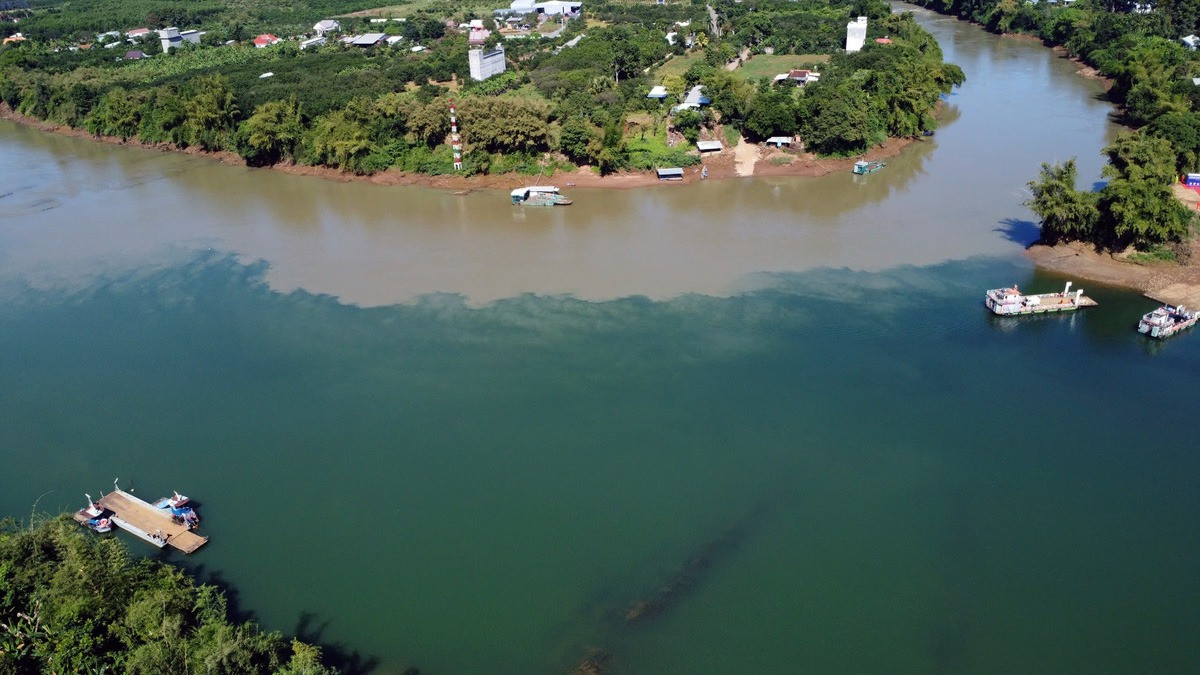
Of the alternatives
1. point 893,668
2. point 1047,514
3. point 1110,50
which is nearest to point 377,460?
point 893,668

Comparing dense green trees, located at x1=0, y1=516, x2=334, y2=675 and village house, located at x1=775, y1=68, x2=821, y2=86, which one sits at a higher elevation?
village house, located at x1=775, y1=68, x2=821, y2=86

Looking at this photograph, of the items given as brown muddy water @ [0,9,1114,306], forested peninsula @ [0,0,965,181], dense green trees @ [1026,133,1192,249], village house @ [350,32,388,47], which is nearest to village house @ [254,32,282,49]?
forested peninsula @ [0,0,965,181]

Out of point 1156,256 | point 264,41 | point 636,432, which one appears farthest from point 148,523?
point 264,41

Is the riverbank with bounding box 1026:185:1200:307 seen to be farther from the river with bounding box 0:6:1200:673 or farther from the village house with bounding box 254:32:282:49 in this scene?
the village house with bounding box 254:32:282:49

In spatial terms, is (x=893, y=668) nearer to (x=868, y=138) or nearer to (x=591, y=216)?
(x=591, y=216)

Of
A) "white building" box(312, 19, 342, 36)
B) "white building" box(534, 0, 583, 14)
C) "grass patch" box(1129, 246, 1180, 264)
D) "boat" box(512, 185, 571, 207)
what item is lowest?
"grass patch" box(1129, 246, 1180, 264)

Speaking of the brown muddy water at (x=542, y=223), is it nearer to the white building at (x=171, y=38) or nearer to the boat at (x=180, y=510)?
the boat at (x=180, y=510)

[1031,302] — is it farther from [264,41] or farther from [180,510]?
[264,41]

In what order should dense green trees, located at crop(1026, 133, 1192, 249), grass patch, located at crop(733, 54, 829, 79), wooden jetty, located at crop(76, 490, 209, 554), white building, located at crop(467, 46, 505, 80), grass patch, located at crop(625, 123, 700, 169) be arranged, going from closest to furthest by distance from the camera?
wooden jetty, located at crop(76, 490, 209, 554), dense green trees, located at crop(1026, 133, 1192, 249), grass patch, located at crop(625, 123, 700, 169), white building, located at crop(467, 46, 505, 80), grass patch, located at crop(733, 54, 829, 79)
